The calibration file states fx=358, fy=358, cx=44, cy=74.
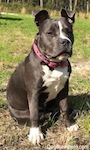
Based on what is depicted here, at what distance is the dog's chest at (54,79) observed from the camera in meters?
3.83

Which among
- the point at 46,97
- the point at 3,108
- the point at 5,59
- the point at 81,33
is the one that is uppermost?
the point at 46,97

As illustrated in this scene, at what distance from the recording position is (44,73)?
3828mm

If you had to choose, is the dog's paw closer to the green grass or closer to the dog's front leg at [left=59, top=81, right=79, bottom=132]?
the green grass

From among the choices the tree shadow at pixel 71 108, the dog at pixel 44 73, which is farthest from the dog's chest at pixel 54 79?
the tree shadow at pixel 71 108

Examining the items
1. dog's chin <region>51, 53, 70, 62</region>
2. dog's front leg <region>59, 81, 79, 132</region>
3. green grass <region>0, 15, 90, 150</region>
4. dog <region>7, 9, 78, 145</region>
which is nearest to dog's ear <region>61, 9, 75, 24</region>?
dog <region>7, 9, 78, 145</region>

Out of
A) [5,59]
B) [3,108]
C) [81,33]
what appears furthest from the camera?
[81,33]

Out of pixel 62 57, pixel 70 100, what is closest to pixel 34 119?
pixel 62 57

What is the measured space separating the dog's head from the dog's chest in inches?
5.8

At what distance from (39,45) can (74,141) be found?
107cm

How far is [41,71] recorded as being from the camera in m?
3.83

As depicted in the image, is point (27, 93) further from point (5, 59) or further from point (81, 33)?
point (81, 33)

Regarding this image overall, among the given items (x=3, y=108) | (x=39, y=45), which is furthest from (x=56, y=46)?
(x=3, y=108)

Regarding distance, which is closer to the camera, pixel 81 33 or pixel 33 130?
pixel 33 130

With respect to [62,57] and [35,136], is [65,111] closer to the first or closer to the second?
[35,136]
